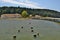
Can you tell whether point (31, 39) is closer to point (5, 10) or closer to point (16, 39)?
point (16, 39)

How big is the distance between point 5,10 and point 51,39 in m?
163

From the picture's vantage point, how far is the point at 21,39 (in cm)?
3098

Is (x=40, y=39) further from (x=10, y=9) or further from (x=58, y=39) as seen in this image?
(x=10, y=9)

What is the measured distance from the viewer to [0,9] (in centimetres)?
19600

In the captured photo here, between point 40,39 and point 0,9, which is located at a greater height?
point 40,39

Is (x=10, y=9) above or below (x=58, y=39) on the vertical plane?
below

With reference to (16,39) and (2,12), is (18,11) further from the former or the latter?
(16,39)

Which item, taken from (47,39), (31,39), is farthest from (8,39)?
(47,39)

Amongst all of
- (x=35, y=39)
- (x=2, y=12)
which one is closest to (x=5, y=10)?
(x=2, y=12)

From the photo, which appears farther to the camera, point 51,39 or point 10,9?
point 10,9

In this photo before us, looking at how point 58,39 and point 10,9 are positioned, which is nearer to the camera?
point 58,39

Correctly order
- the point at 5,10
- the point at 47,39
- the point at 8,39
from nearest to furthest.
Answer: the point at 8,39, the point at 47,39, the point at 5,10

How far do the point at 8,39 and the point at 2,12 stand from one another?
540 ft

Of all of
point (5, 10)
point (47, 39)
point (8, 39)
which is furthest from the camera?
point (5, 10)
